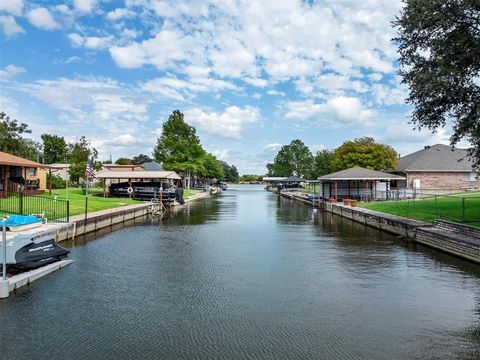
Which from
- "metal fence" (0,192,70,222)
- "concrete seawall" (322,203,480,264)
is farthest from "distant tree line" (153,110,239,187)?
"concrete seawall" (322,203,480,264)

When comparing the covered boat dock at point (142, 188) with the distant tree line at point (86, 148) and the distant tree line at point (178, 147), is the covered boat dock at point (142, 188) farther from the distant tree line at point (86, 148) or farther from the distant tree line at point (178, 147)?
the distant tree line at point (178, 147)

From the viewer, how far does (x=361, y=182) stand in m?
47.1

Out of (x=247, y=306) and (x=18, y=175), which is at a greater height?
(x=18, y=175)

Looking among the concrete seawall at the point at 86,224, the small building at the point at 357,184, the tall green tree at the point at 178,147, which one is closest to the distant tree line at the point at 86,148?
the tall green tree at the point at 178,147

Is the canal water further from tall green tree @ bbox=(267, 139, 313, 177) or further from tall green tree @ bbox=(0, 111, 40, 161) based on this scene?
tall green tree @ bbox=(267, 139, 313, 177)

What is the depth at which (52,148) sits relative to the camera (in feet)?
277

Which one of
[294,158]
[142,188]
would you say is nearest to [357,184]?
[142,188]

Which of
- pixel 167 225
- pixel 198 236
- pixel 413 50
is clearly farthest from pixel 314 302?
pixel 167 225

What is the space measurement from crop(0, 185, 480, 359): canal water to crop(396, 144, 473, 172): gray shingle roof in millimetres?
38260

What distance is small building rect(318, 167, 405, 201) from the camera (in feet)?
137

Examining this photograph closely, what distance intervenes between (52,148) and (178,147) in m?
31.0

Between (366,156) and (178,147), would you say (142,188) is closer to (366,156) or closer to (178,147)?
(178,147)

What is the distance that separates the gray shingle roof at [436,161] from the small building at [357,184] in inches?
264

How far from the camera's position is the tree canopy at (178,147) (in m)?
70.6
